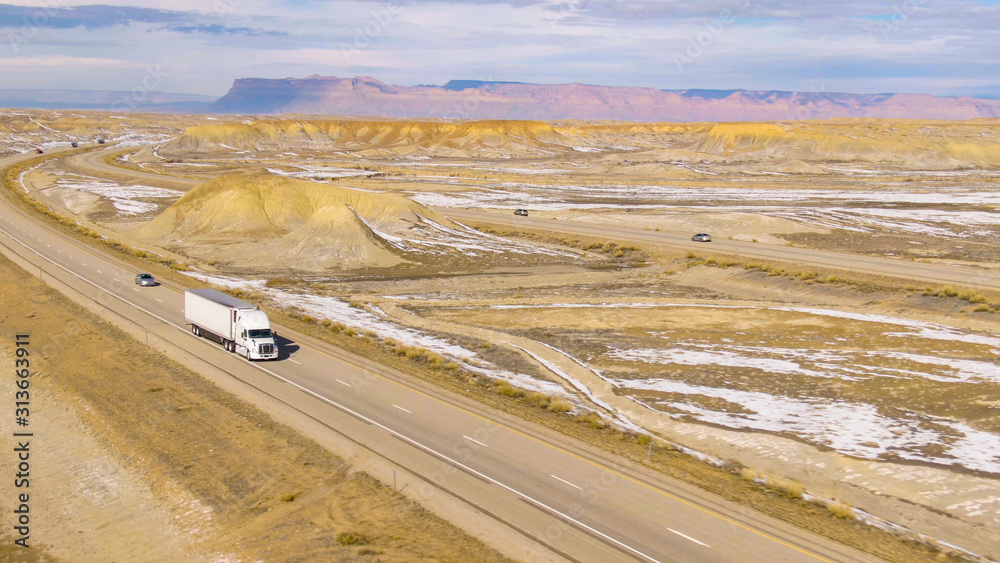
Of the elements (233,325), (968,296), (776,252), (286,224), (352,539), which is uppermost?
(968,296)

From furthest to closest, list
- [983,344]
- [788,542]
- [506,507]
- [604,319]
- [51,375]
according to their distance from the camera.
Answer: [604,319]
[983,344]
[51,375]
[506,507]
[788,542]

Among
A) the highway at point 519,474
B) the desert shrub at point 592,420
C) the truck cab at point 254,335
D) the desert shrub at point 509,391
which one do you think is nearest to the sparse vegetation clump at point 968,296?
the desert shrub at point 592,420

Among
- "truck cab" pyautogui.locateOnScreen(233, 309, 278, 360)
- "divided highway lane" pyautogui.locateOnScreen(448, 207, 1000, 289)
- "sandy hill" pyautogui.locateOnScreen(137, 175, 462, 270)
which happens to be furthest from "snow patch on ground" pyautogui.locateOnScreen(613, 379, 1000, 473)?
"sandy hill" pyautogui.locateOnScreen(137, 175, 462, 270)

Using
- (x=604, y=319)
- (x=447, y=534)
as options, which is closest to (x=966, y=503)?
(x=447, y=534)

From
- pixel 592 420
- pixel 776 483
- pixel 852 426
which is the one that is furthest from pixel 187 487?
pixel 852 426

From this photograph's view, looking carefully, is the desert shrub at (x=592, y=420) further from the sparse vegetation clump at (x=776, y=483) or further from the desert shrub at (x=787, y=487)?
the desert shrub at (x=787, y=487)

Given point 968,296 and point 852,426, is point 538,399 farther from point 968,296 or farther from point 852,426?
point 968,296

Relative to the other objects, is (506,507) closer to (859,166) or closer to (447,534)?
(447,534)
